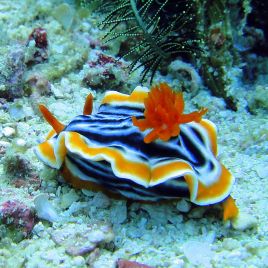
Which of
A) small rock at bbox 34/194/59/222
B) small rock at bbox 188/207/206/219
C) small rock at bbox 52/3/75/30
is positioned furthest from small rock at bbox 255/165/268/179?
small rock at bbox 52/3/75/30

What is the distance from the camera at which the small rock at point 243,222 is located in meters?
2.94

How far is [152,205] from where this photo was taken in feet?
10.2

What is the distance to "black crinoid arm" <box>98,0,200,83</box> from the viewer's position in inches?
163

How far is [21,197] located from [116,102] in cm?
114

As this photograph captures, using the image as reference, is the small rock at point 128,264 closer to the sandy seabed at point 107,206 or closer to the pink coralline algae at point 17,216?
the sandy seabed at point 107,206

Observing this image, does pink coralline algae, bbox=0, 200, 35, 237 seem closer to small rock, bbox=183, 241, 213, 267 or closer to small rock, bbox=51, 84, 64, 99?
small rock, bbox=183, 241, 213, 267

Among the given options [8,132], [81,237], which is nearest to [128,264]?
[81,237]

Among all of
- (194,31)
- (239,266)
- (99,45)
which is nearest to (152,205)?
(239,266)

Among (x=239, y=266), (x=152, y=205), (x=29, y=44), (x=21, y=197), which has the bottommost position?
(x=239, y=266)

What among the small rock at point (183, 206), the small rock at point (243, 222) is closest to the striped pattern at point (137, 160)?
the small rock at point (183, 206)

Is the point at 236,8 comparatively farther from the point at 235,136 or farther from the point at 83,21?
the point at 83,21

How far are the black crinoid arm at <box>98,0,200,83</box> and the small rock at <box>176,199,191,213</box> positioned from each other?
5.54 ft

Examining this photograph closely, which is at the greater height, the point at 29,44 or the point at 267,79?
the point at 29,44

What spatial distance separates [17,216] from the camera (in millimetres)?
2811
